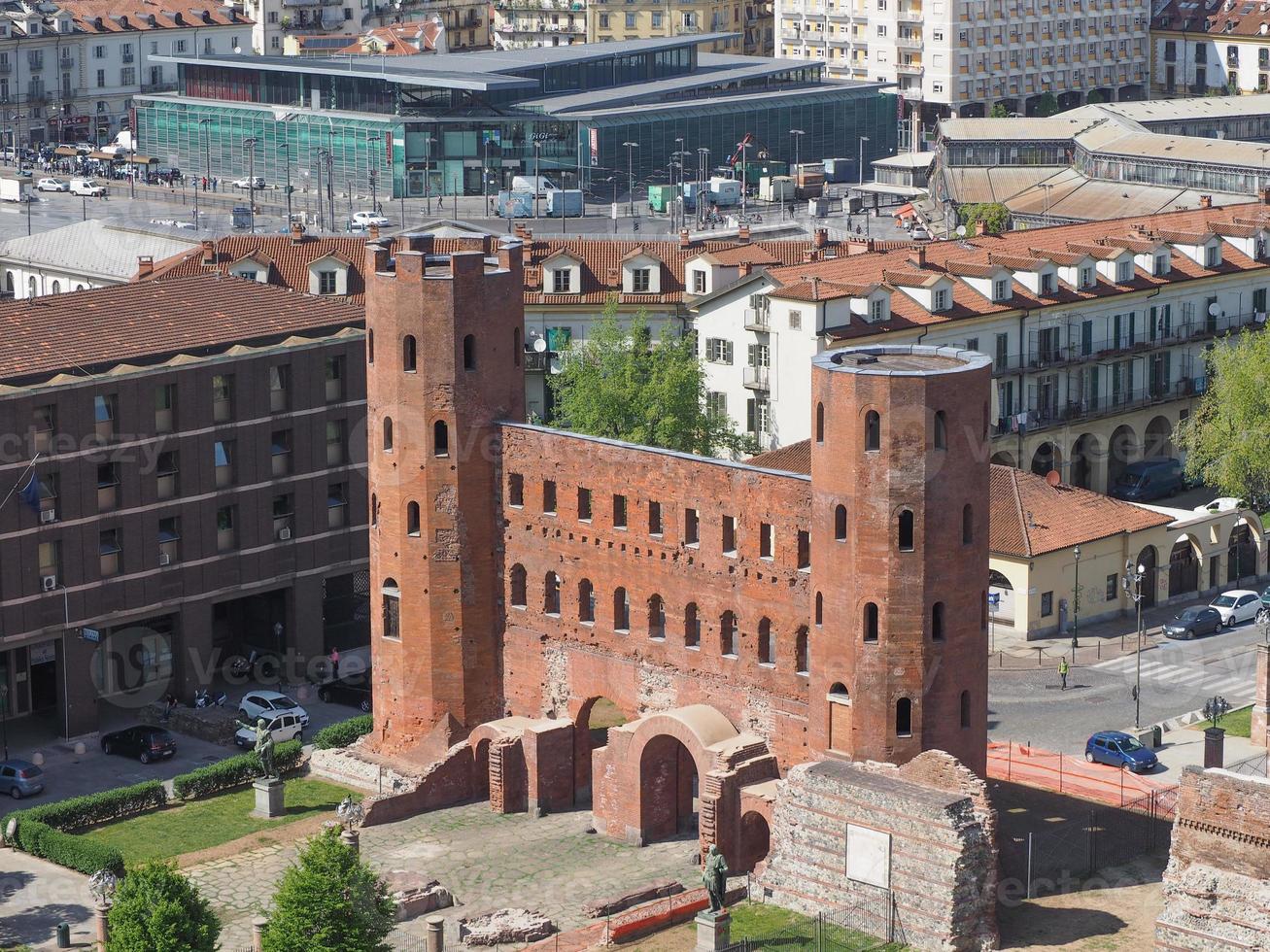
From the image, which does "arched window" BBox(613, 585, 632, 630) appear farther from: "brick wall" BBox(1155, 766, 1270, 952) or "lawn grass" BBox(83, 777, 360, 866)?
"brick wall" BBox(1155, 766, 1270, 952)

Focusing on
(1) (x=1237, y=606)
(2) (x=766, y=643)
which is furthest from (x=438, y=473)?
(1) (x=1237, y=606)

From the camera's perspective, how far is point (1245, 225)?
503 ft

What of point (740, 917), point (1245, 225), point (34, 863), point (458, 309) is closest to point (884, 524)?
point (740, 917)

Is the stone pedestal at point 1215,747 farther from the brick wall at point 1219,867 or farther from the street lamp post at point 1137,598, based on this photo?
the brick wall at point 1219,867

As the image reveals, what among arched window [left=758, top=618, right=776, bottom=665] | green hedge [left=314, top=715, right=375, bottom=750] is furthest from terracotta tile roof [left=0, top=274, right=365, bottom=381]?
arched window [left=758, top=618, right=776, bottom=665]

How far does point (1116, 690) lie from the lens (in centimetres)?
11625

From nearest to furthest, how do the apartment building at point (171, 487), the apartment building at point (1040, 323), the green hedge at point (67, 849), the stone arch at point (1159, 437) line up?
the green hedge at point (67, 849) < the apartment building at point (171, 487) < the apartment building at point (1040, 323) < the stone arch at point (1159, 437)

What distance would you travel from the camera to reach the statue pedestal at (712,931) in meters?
85.9

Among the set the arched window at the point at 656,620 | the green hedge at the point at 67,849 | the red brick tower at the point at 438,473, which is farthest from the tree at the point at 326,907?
the red brick tower at the point at 438,473

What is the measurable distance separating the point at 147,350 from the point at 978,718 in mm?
41690

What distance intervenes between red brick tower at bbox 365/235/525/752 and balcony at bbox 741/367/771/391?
3382 cm

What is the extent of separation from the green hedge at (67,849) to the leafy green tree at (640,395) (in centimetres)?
4022

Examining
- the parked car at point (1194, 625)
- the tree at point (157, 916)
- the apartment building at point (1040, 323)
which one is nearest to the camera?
the tree at point (157, 916)

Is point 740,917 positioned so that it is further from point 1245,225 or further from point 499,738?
point 1245,225
